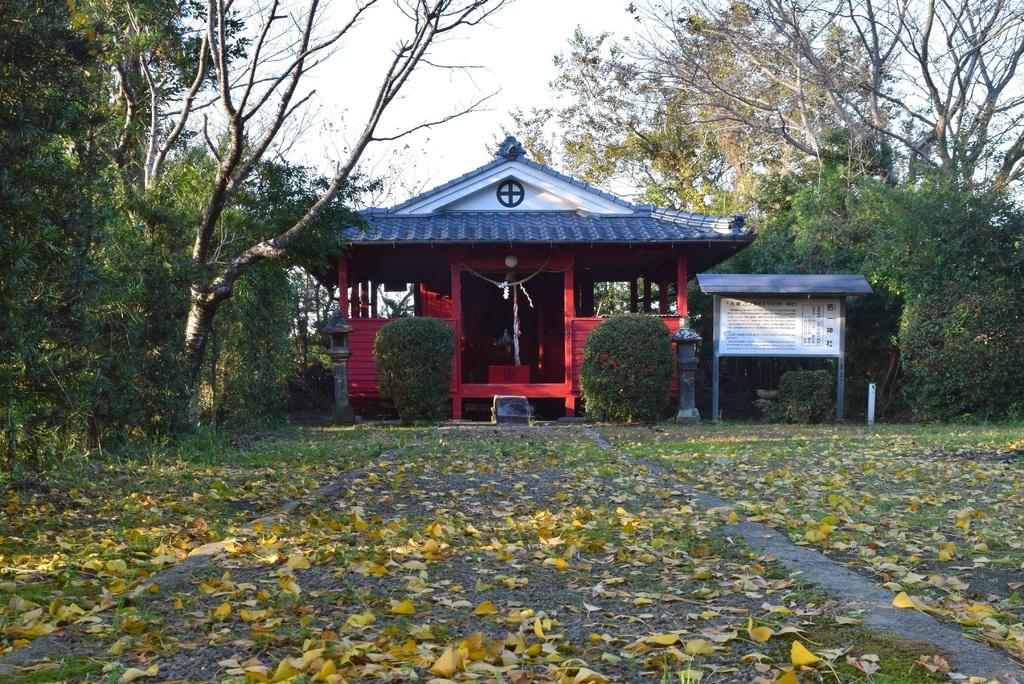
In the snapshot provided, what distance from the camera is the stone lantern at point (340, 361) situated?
14734 mm

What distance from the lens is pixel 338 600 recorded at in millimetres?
3629

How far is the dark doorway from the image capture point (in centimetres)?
1839

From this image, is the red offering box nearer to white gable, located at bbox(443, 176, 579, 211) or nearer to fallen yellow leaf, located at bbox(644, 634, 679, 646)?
white gable, located at bbox(443, 176, 579, 211)

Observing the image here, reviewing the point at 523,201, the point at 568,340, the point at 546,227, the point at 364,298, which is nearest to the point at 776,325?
the point at 568,340

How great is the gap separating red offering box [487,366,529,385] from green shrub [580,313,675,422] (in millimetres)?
2542

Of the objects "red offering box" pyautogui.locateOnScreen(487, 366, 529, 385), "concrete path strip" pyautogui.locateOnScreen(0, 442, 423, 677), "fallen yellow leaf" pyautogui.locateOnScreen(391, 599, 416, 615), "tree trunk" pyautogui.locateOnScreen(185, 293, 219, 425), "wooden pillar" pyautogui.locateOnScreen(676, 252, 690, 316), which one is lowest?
"concrete path strip" pyautogui.locateOnScreen(0, 442, 423, 677)

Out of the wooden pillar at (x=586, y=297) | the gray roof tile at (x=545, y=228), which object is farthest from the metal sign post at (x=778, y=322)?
the wooden pillar at (x=586, y=297)

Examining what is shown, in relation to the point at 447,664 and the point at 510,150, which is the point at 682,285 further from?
the point at 447,664

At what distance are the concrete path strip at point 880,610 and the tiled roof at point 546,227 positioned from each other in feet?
32.3

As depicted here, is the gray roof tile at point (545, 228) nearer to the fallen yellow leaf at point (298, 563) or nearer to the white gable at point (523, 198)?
the white gable at point (523, 198)

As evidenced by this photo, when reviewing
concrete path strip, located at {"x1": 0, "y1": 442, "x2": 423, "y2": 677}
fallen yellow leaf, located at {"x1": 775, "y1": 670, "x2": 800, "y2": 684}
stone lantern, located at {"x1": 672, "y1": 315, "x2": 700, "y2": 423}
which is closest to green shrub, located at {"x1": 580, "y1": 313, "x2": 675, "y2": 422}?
stone lantern, located at {"x1": 672, "y1": 315, "x2": 700, "y2": 423}

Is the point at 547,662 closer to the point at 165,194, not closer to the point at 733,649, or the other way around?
the point at 733,649

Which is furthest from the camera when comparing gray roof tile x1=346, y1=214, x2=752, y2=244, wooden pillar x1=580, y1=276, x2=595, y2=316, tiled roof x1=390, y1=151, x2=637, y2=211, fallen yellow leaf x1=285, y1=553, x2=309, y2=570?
wooden pillar x1=580, y1=276, x2=595, y2=316

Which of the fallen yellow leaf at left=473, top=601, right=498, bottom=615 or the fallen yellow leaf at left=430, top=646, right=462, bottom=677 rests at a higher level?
the fallen yellow leaf at left=430, top=646, right=462, bottom=677
